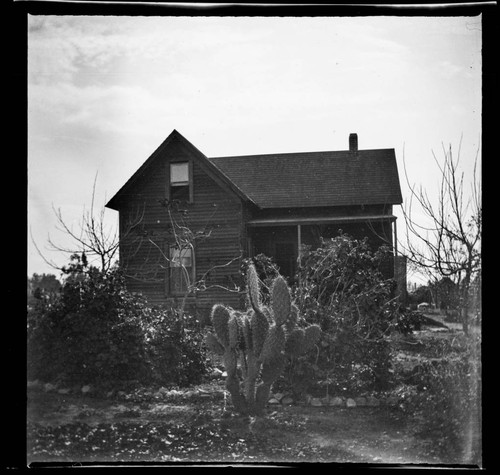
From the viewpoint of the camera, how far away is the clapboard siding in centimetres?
840

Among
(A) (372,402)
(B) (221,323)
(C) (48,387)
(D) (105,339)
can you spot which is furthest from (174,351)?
(A) (372,402)

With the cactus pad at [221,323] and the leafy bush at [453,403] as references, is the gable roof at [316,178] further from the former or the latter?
the leafy bush at [453,403]

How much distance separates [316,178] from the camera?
15.2 metres

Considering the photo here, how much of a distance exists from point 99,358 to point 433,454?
4.59 m

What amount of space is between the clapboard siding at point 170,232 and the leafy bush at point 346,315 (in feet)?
6.73

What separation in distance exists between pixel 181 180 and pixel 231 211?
4.79 feet

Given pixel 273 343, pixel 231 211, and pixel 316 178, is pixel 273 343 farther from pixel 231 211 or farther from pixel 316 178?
pixel 316 178

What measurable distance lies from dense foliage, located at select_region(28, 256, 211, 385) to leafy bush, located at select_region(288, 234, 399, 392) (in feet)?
6.41

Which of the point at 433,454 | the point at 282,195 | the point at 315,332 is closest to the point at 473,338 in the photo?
the point at 433,454

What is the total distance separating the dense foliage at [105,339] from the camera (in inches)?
294

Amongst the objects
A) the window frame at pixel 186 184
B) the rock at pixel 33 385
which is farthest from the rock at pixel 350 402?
the window frame at pixel 186 184

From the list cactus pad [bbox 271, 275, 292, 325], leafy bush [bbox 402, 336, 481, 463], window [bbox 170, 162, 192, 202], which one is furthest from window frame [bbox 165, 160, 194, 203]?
leafy bush [bbox 402, 336, 481, 463]

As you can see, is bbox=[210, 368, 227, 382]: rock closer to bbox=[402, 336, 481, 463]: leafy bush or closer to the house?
the house
